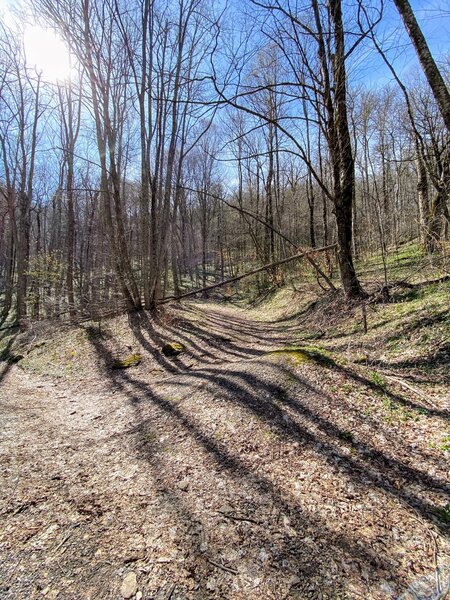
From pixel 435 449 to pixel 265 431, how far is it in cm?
146

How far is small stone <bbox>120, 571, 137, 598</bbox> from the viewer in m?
1.68

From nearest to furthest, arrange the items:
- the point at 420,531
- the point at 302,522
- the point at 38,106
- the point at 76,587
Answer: the point at 76,587 → the point at 420,531 → the point at 302,522 → the point at 38,106

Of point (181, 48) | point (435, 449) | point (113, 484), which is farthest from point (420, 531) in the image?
point (181, 48)

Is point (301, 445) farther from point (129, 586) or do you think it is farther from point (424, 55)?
point (424, 55)

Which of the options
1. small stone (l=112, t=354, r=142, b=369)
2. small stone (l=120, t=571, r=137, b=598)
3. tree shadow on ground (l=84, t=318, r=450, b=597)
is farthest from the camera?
small stone (l=112, t=354, r=142, b=369)

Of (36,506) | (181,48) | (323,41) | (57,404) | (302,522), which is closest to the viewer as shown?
(302,522)

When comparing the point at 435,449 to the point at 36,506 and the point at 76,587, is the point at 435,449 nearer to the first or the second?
the point at 76,587

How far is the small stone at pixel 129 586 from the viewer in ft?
5.52

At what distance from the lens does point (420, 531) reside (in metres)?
1.93

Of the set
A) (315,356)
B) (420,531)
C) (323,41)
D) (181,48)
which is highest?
(181,48)

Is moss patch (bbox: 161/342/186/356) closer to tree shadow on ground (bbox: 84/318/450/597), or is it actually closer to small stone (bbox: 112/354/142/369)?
small stone (bbox: 112/354/142/369)

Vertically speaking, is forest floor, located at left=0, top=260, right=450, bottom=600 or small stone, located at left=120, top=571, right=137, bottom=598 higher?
forest floor, located at left=0, top=260, right=450, bottom=600

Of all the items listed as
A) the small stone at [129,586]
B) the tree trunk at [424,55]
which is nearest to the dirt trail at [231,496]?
the small stone at [129,586]

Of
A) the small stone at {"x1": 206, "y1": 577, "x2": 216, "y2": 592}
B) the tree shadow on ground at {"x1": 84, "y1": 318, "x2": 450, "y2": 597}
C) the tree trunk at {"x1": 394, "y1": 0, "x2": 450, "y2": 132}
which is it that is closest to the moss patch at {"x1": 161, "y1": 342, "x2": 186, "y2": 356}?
the tree shadow on ground at {"x1": 84, "y1": 318, "x2": 450, "y2": 597}
